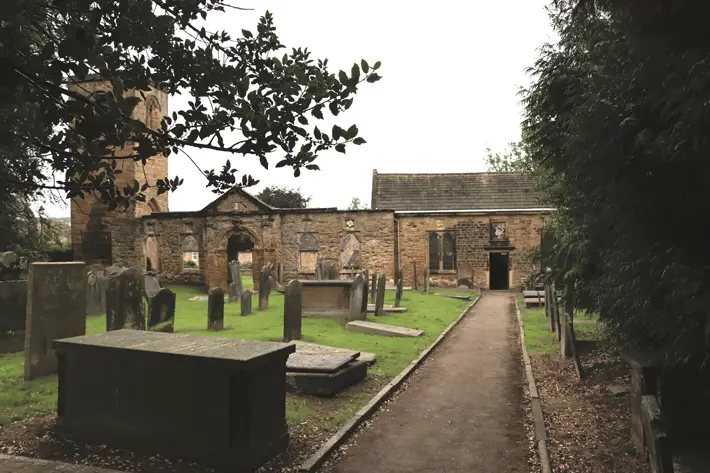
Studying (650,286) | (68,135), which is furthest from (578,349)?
(68,135)

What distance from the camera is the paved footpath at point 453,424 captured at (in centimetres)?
500

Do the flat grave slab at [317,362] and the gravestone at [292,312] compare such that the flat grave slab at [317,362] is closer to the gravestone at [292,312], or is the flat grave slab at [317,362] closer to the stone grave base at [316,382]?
the stone grave base at [316,382]

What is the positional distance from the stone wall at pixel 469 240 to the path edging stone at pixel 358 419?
629 inches

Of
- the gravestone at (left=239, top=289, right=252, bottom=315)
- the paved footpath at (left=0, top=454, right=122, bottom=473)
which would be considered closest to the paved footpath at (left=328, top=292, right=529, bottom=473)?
the paved footpath at (left=0, top=454, right=122, bottom=473)

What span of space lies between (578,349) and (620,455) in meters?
4.72

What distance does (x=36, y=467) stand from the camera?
397 cm

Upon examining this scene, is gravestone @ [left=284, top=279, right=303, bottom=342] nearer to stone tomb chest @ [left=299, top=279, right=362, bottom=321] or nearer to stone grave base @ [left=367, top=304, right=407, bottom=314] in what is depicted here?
stone tomb chest @ [left=299, top=279, right=362, bottom=321]

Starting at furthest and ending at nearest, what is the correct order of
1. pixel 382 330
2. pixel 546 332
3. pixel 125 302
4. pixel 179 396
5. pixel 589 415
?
pixel 546 332, pixel 382 330, pixel 125 302, pixel 589 415, pixel 179 396

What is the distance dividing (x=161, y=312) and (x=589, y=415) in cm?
770

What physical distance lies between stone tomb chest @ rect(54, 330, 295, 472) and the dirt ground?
2885 mm

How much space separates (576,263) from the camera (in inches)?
275

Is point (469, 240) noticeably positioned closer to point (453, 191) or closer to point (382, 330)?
point (453, 191)

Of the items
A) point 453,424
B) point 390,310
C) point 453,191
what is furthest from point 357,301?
point 453,191

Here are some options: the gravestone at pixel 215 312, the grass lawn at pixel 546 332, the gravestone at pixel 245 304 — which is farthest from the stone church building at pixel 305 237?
the gravestone at pixel 215 312
